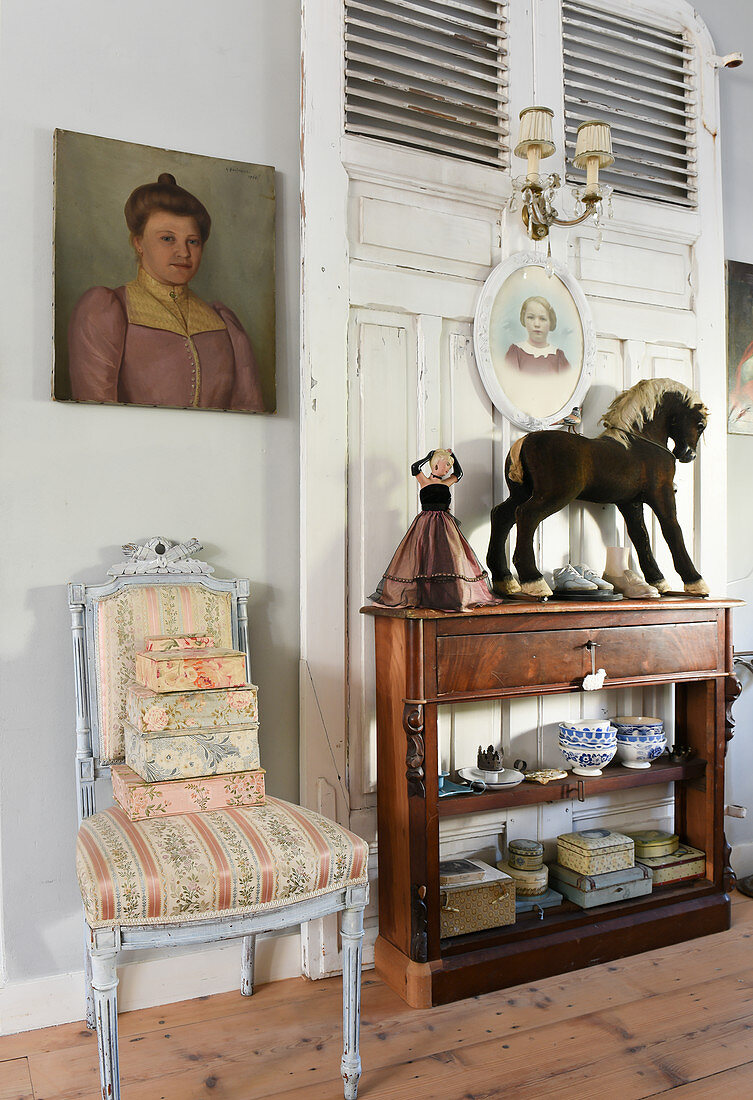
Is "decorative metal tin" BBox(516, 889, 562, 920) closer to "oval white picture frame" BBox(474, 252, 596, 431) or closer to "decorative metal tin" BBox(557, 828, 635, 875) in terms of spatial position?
"decorative metal tin" BBox(557, 828, 635, 875)

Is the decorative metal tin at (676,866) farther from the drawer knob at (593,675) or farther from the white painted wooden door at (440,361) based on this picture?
the drawer knob at (593,675)

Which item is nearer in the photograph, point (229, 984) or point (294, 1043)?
point (294, 1043)

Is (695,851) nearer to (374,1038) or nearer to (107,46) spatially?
(374,1038)

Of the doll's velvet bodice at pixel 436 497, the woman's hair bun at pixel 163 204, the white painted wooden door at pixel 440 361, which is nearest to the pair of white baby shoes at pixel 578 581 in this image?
the white painted wooden door at pixel 440 361

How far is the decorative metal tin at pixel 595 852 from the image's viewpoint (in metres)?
2.73

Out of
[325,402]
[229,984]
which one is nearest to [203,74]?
[325,402]

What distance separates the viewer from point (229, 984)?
2.48m

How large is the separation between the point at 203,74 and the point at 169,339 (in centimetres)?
81

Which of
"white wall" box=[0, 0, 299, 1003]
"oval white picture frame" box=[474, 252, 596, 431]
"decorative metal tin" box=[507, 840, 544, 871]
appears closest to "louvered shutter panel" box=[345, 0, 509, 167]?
"white wall" box=[0, 0, 299, 1003]

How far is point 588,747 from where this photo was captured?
8.97 ft

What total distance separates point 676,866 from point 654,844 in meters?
0.10

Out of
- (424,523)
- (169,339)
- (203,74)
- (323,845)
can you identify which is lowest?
(323,845)

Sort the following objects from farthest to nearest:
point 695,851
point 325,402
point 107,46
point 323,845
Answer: point 695,851 → point 325,402 → point 107,46 → point 323,845

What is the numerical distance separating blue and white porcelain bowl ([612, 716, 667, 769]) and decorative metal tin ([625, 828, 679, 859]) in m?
0.27
